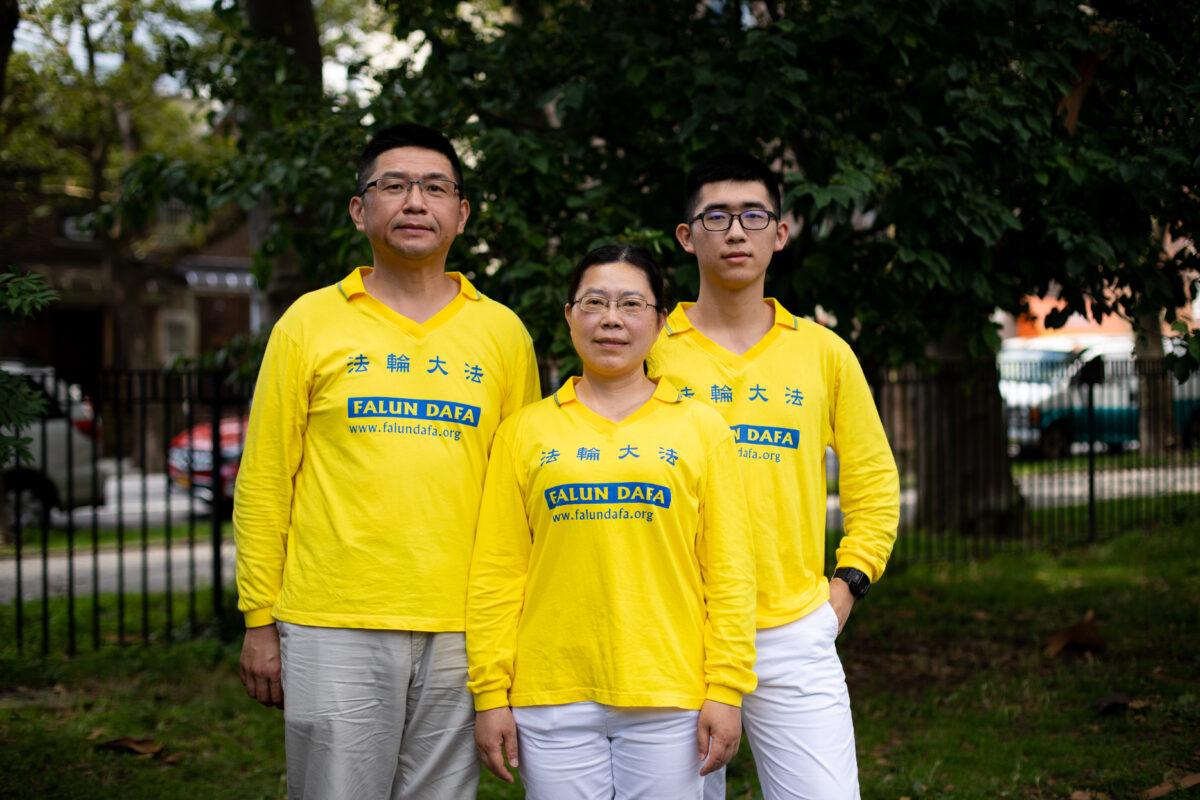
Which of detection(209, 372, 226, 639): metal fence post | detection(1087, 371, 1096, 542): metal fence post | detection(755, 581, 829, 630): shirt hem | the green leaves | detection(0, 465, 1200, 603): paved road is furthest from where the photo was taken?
detection(1087, 371, 1096, 542): metal fence post

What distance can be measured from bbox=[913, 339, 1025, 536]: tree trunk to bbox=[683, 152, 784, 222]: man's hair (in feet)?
22.9

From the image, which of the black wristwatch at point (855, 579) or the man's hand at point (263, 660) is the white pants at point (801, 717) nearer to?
the black wristwatch at point (855, 579)

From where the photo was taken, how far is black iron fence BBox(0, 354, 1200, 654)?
23.6ft

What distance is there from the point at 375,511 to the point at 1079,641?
5207 mm

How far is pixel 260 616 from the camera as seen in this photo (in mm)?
3002

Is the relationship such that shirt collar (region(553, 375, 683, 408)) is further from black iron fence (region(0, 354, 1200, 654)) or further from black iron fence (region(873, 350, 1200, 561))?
black iron fence (region(873, 350, 1200, 561))

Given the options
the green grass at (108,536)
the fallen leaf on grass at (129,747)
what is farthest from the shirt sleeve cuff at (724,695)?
the green grass at (108,536)

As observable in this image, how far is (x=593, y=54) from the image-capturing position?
534 centimetres

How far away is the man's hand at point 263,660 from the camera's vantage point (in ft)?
9.87

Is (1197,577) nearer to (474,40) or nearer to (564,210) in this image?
Answer: (564,210)

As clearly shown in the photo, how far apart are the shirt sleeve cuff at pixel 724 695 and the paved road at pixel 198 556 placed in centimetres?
702

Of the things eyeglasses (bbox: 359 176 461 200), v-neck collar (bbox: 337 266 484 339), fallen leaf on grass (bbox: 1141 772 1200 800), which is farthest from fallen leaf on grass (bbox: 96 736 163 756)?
fallen leaf on grass (bbox: 1141 772 1200 800)

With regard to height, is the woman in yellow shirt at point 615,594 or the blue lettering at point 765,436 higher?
the blue lettering at point 765,436

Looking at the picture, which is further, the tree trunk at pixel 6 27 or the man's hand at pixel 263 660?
the tree trunk at pixel 6 27
